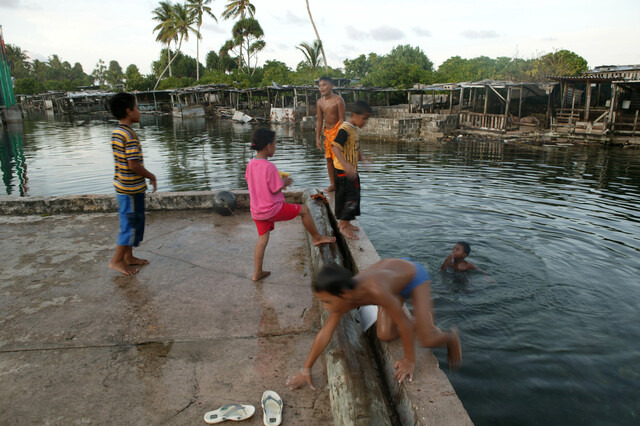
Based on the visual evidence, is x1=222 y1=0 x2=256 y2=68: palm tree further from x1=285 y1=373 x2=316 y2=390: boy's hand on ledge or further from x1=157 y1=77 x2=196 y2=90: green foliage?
x1=285 y1=373 x2=316 y2=390: boy's hand on ledge

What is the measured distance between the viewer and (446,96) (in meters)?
33.4

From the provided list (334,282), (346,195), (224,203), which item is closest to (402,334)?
(334,282)

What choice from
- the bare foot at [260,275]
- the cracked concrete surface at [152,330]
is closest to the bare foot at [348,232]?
the cracked concrete surface at [152,330]

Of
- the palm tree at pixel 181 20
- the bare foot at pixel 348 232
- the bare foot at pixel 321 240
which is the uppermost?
the palm tree at pixel 181 20

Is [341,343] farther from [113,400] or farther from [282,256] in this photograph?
[282,256]

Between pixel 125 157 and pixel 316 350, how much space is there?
2.87 metres

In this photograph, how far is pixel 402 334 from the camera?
8.84 feet

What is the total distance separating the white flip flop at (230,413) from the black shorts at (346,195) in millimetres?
2995

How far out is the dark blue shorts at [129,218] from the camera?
14.1ft

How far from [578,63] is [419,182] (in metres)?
33.6

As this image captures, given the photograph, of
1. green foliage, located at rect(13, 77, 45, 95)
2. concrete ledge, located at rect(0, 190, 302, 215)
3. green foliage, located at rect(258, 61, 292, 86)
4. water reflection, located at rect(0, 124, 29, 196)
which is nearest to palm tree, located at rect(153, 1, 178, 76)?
green foliage, located at rect(258, 61, 292, 86)

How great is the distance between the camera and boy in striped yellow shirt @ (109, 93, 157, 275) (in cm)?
421

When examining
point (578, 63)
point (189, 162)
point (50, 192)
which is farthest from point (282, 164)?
point (578, 63)

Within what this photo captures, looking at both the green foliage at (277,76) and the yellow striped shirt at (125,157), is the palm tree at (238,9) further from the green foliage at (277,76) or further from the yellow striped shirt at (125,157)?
the yellow striped shirt at (125,157)
